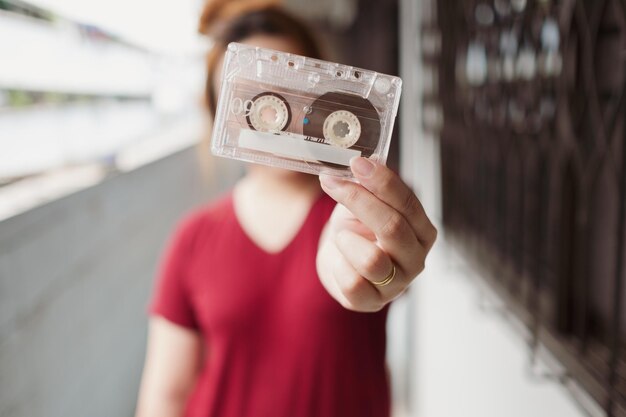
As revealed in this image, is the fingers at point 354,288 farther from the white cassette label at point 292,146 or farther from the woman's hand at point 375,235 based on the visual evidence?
the white cassette label at point 292,146

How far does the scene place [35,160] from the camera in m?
1.49

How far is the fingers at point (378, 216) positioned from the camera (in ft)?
2.07

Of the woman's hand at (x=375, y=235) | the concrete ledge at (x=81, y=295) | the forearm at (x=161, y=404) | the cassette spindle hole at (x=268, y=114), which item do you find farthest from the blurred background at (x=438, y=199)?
the cassette spindle hole at (x=268, y=114)

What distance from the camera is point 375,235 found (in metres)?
0.71

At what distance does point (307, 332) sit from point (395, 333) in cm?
243

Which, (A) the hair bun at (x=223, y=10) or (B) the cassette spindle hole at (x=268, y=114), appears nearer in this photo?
(B) the cassette spindle hole at (x=268, y=114)

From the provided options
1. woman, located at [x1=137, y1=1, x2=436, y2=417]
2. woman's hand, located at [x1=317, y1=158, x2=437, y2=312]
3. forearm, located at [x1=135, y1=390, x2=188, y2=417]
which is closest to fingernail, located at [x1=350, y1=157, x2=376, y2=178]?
woman's hand, located at [x1=317, y1=158, x2=437, y2=312]

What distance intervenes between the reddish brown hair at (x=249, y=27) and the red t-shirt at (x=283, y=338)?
35cm

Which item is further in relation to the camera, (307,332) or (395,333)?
(395,333)

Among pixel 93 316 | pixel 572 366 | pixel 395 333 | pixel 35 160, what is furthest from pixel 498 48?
pixel 395 333

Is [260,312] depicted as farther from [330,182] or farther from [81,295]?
[81,295]

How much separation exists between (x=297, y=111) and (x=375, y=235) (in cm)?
19

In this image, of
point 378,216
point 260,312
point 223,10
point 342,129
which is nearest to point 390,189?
point 378,216

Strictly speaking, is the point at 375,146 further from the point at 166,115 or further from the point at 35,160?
the point at 166,115
